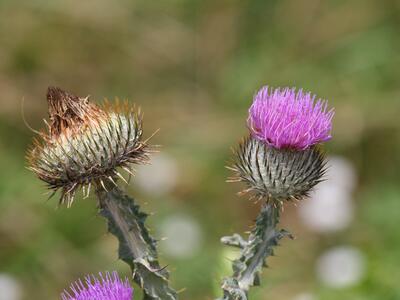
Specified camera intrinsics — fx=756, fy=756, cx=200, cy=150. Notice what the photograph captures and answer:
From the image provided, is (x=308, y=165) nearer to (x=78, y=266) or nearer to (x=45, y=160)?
(x=45, y=160)

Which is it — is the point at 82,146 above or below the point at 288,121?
below

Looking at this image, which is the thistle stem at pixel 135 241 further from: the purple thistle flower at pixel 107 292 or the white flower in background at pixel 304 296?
the white flower in background at pixel 304 296

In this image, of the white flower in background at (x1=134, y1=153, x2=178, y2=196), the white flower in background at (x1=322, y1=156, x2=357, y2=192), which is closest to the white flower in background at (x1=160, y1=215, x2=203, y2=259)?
the white flower in background at (x1=134, y1=153, x2=178, y2=196)

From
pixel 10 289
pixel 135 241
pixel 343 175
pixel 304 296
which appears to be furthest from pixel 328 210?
pixel 135 241

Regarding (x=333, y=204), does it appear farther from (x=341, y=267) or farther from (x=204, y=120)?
(x=204, y=120)

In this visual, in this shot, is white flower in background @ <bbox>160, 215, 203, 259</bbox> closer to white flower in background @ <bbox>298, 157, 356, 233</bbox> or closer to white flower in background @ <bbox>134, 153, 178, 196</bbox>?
white flower in background @ <bbox>134, 153, 178, 196</bbox>

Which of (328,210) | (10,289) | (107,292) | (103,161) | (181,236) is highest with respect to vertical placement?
(328,210)
